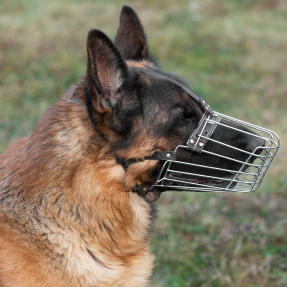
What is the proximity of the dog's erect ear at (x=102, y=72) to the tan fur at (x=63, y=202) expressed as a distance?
0.23m

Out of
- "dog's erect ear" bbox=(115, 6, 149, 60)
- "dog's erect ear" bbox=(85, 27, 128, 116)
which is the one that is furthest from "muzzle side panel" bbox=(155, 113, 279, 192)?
"dog's erect ear" bbox=(115, 6, 149, 60)

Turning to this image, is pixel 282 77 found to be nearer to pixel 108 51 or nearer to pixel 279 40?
pixel 279 40

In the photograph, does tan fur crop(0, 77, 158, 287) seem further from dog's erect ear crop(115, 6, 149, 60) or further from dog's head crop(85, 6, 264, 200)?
dog's erect ear crop(115, 6, 149, 60)

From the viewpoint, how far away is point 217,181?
2545mm

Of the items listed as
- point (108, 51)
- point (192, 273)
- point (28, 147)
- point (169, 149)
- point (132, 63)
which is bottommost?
point (192, 273)

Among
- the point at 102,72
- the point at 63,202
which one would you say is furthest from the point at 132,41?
the point at 63,202

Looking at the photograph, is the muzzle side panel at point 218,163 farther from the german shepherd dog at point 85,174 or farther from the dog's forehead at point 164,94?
the dog's forehead at point 164,94

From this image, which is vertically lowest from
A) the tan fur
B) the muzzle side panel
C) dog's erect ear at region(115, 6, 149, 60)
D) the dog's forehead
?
the tan fur

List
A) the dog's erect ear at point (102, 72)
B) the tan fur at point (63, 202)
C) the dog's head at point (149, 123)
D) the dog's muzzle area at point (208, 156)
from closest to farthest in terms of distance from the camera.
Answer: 1. the dog's erect ear at point (102, 72)
2. the dog's head at point (149, 123)
3. the tan fur at point (63, 202)
4. the dog's muzzle area at point (208, 156)

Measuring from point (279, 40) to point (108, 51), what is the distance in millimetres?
8686

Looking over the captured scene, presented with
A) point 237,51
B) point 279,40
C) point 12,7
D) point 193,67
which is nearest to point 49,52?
point 12,7

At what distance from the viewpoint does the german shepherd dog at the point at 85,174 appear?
2236mm

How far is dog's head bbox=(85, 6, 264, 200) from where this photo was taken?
2156 mm

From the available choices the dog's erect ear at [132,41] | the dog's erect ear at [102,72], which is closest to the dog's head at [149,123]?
the dog's erect ear at [102,72]
